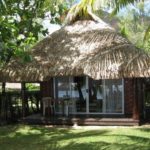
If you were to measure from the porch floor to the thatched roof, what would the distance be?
169cm

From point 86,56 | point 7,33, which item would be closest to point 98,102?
point 86,56

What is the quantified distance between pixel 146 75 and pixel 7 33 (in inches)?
227

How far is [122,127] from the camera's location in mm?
18016

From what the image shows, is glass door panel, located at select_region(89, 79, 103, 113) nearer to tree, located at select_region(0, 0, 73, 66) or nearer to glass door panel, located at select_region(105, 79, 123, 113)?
glass door panel, located at select_region(105, 79, 123, 113)

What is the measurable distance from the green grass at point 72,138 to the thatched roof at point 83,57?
203 centimetres

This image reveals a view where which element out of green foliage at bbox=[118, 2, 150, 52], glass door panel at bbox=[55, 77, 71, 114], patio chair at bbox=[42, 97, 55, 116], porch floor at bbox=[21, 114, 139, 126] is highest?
green foliage at bbox=[118, 2, 150, 52]

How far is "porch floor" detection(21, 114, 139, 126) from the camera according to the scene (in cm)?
1833

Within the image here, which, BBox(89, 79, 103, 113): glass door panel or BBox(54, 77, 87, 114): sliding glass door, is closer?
BBox(89, 79, 103, 113): glass door panel

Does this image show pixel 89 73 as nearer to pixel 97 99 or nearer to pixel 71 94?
pixel 97 99

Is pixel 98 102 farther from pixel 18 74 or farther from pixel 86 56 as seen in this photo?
pixel 18 74

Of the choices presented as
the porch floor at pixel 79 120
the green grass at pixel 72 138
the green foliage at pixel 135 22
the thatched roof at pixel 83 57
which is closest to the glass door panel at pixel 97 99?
the porch floor at pixel 79 120

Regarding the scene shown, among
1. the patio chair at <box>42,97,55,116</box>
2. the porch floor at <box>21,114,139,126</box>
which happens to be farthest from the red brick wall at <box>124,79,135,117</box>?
the patio chair at <box>42,97,55,116</box>

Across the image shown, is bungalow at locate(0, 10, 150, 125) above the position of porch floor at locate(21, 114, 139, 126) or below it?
above

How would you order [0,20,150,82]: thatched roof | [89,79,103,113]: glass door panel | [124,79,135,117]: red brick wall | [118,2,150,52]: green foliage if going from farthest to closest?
1. [118,2,150,52]: green foliage
2. [89,79,103,113]: glass door panel
3. [124,79,135,117]: red brick wall
4. [0,20,150,82]: thatched roof
